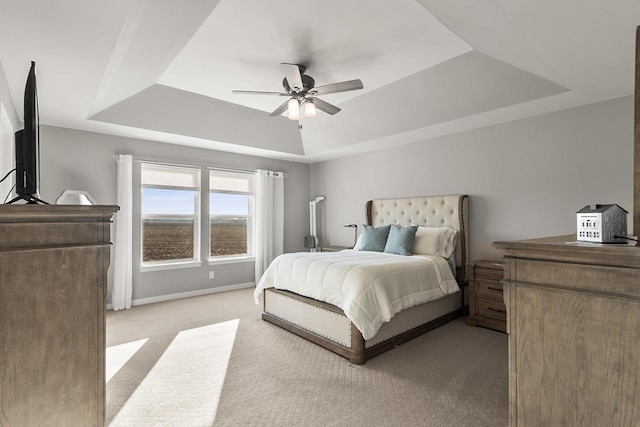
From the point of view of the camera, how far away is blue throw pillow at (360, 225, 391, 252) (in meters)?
4.47

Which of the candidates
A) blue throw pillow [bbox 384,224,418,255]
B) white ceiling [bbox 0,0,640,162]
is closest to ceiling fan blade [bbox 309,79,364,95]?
white ceiling [bbox 0,0,640,162]

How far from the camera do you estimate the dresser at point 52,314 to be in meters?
0.97

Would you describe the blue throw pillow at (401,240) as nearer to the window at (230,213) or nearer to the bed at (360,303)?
the bed at (360,303)

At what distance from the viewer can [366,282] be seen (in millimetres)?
2912

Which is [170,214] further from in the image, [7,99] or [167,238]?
[7,99]

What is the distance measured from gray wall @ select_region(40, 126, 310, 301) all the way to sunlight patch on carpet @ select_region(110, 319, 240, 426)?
1722mm

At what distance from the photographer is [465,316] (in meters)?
4.07

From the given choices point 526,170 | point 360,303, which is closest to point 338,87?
point 360,303

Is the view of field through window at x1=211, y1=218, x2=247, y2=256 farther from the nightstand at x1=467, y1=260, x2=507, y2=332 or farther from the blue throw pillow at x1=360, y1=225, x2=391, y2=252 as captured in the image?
the nightstand at x1=467, y1=260, x2=507, y2=332

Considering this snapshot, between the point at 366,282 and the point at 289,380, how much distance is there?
101cm

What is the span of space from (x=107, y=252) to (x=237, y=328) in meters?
2.80

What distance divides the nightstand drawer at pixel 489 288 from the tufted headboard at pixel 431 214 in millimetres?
402

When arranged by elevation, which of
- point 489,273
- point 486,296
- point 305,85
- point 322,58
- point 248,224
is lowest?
point 486,296

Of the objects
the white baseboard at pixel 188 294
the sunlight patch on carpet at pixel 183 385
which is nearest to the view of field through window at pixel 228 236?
the white baseboard at pixel 188 294
